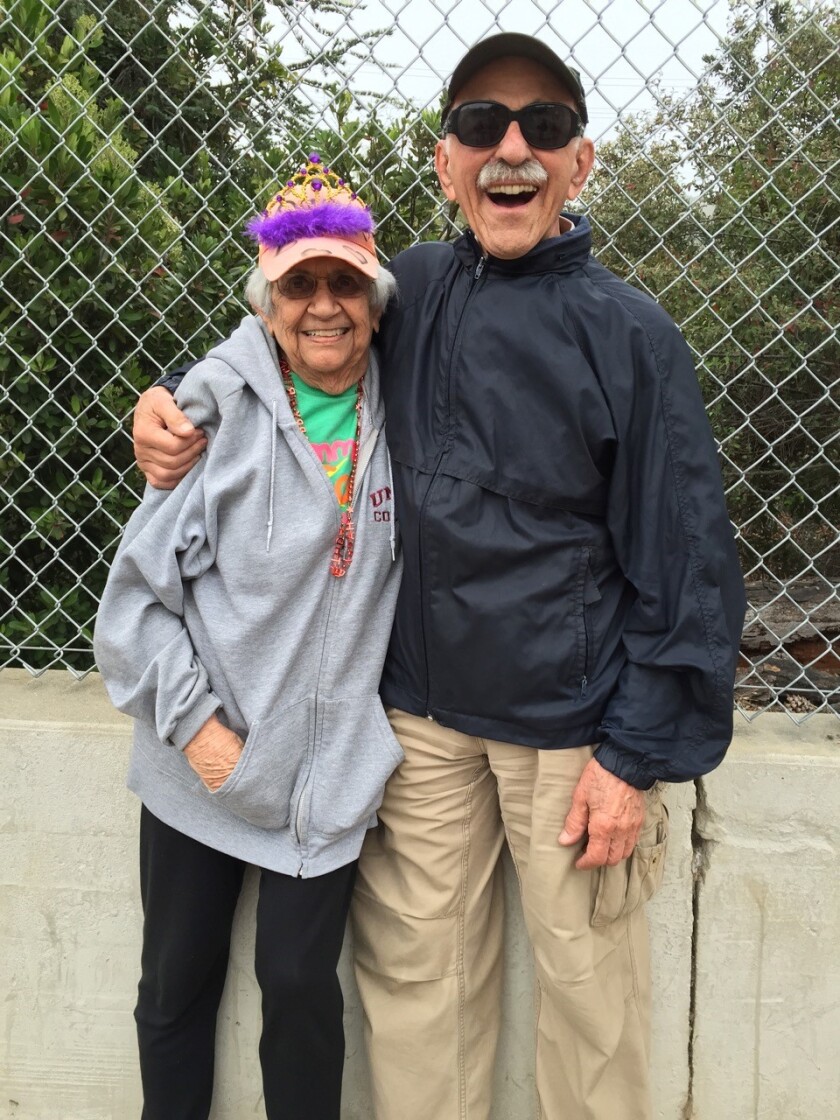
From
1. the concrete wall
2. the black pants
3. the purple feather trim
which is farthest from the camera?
the concrete wall

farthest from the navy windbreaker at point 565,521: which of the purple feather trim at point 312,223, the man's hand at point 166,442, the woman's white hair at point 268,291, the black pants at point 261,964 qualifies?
the black pants at point 261,964

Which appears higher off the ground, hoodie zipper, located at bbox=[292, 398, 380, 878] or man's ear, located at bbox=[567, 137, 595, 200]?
man's ear, located at bbox=[567, 137, 595, 200]

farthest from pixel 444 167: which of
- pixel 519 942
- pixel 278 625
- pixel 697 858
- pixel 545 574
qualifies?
pixel 519 942

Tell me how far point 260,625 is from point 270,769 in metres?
0.29

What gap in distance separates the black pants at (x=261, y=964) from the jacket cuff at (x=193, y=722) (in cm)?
25

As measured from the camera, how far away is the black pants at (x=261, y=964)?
81.0 inches

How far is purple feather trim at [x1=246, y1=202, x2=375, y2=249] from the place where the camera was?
1940mm

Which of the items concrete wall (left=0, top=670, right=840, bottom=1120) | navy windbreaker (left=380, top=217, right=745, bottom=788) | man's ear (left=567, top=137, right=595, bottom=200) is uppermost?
man's ear (left=567, top=137, right=595, bottom=200)

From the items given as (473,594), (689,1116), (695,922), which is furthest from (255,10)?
(689,1116)

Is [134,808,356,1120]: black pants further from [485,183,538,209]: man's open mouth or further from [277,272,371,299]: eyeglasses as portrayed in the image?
[485,183,538,209]: man's open mouth

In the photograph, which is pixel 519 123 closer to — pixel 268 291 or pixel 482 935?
pixel 268 291

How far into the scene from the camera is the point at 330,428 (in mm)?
2053

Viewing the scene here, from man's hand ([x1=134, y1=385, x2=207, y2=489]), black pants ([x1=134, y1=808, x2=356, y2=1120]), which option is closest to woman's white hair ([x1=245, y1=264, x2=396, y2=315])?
man's hand ([x1=134, y1=385, x2=207, y2=489])

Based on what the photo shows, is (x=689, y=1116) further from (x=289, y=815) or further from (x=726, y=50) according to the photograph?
(x=726, y=50)
